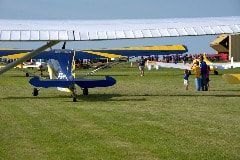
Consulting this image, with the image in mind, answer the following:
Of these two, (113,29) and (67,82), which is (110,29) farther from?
(67,82)

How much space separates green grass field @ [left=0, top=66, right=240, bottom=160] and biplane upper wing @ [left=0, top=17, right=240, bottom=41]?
4.65ft

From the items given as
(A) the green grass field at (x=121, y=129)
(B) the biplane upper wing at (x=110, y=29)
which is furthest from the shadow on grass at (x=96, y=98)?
(B) the biplane upper wing at (x=110, y=29)

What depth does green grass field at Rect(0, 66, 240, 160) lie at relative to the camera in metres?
7.29

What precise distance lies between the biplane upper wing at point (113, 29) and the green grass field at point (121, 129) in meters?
1.42

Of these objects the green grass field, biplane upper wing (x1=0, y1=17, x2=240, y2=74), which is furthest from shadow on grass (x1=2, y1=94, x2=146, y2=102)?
biplane upper wing (x1=0, y1=17, x2=240, y2=74)

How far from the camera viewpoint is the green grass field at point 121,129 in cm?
729

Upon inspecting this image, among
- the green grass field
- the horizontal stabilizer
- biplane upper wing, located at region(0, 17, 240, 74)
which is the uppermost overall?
biplane upper wing, located at region(0, 17, 240, 74)

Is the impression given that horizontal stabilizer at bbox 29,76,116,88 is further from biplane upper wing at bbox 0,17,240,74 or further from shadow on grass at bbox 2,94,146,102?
biplane upper wing at bbox 0,17,240,74

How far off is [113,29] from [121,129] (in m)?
2.58

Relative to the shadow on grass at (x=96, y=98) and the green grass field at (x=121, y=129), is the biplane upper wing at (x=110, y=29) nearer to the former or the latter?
the green grass field at (x=121, y=129)

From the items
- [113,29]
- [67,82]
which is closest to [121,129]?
[113,29]

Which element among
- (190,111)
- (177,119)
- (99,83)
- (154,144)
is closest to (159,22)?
(154,144)

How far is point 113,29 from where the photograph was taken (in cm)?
705

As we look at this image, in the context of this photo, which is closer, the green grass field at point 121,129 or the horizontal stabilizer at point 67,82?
A: the green grass field at point 121,129
